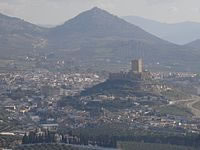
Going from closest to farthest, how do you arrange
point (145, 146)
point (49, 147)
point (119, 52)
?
point (49, 147) < point (145, 146) < point (119, 52)

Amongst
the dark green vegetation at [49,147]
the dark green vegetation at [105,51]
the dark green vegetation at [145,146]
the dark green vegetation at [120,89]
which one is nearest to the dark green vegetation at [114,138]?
the dark green vegetation at [145,146]

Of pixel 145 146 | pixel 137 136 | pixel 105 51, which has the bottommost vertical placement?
pixel 145 146

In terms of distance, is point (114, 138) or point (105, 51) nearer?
point (114, 138)

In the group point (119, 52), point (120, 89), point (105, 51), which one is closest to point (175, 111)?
point (120, 89)

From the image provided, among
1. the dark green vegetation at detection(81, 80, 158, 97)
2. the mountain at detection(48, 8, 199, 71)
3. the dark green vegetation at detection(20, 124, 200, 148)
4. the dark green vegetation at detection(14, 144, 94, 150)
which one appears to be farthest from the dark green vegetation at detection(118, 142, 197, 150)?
the mountain at detection(48, 8, 199, 71)

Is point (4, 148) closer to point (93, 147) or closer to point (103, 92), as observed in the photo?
point (93, 147)

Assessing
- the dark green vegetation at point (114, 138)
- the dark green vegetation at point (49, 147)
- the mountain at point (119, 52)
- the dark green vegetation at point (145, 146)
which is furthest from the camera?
the mountain at point (119, 52)

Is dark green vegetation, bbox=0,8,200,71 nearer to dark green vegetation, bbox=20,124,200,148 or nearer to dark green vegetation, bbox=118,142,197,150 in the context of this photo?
dark green vegetation, bbox=20,124,200,148

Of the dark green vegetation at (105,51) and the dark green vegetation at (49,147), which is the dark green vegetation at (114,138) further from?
the dark green vegetation at (105,51)

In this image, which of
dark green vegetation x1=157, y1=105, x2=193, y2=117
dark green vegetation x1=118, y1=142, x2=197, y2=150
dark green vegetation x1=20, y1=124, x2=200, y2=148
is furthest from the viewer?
dark green vegetation x1=157, y1=105, x2=193, y2=117

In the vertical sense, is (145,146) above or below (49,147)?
below

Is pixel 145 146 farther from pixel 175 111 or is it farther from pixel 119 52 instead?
pixel 119 52
